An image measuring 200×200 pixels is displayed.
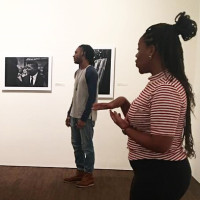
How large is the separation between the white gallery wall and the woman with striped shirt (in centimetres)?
242

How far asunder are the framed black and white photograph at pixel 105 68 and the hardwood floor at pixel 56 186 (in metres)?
1.11

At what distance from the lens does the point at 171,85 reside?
3.19ft

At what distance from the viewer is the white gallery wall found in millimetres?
3418

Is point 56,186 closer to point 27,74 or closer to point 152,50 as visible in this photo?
point 27,74

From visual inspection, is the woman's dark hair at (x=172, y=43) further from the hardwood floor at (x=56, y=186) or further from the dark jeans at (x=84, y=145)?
the hardwood floor at (x=56, y=186)

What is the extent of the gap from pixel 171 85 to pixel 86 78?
178cm

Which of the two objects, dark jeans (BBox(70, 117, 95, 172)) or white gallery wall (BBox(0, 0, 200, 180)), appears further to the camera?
white gallery wall (BBox(0, 0, 200, 180))

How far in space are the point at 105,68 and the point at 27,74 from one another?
1096 mm

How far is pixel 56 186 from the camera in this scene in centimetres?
284

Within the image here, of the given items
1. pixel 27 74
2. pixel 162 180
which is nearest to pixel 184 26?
pixel 162 180

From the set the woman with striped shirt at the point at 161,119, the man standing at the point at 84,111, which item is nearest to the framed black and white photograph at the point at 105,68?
the man standing at the point at 84,111

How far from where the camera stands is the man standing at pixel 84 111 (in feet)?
8.77

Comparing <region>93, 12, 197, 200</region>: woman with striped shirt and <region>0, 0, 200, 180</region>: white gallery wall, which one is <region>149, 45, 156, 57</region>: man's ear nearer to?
<region>93, 12, 197, 200</region>: woman with striped shirt

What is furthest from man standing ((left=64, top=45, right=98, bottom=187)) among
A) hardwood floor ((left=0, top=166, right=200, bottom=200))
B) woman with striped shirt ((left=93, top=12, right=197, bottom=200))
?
woman with striped shirt ((left=93, top=12, right=197, bottom=200))
